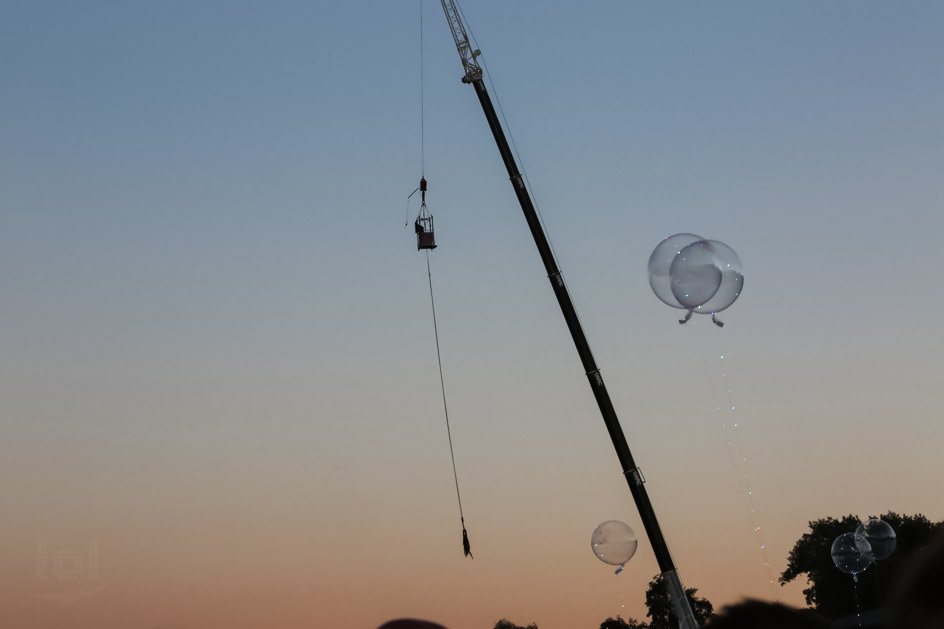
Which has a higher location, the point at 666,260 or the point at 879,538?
the point at 666,260

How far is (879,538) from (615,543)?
8.18 meters

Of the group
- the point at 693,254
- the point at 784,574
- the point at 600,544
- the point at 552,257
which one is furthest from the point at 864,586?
the point at 693,254

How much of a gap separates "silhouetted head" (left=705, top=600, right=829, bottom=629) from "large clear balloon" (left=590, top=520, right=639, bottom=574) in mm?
26057

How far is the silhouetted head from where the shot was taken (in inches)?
99.0

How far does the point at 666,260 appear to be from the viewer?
21047mm

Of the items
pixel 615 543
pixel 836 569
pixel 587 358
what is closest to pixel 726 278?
pixel 615 543

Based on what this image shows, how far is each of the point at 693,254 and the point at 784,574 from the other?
10122cm

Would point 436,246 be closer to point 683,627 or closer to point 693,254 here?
point 683,627

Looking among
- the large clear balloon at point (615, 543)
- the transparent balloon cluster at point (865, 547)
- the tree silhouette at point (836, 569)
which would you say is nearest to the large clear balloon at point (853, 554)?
the transparent balloon cluster at point (865, 547)

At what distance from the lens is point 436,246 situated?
39.9 meters

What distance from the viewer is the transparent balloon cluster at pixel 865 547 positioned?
103 ft

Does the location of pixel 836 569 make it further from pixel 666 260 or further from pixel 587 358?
pixel 666 260

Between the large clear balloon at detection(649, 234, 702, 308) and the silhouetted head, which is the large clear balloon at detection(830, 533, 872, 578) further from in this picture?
the silhouetted head

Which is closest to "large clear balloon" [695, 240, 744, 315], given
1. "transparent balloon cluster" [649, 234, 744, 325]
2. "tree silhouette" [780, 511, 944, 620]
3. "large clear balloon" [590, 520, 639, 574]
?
"transparent balloon cluster" [649, 234, 744, 325]
